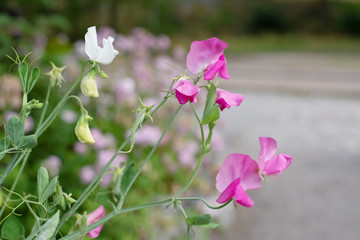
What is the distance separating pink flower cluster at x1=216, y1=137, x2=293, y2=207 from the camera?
1.59ft

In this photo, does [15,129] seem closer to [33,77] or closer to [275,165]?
[33,77]

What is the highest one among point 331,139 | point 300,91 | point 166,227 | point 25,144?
point 25,144

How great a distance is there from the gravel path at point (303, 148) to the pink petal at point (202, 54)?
249 centimetres

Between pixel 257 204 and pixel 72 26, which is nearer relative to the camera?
pixel 257 204

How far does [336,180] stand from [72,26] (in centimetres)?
593

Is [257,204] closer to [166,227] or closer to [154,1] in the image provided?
[166,227]

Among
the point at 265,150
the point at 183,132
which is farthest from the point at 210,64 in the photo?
the point at 183,132

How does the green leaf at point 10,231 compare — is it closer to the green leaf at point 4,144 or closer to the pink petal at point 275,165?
the green leaf at point 4,144

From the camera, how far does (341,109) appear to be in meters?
5.96

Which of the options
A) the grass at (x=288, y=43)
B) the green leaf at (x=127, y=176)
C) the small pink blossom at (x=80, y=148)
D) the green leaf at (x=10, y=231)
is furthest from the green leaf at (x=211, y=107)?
the grass at (x=288, y=43)

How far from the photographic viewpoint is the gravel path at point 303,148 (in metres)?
3.13

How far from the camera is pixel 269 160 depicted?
0.50 m

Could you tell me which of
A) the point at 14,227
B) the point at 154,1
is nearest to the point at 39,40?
the point at 14,227

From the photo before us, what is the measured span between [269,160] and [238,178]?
0.04 metres
